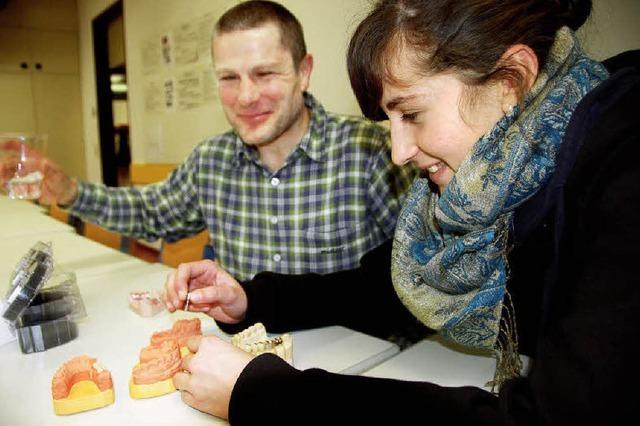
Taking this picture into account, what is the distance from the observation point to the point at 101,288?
4.96 ft

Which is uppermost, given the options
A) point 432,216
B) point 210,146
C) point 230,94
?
point 230,94

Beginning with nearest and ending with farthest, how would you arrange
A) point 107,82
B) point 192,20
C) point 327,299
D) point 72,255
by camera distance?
point 327,299, point 72,255, point 192,20, point 107,82

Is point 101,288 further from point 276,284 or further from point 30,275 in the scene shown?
point 276,284

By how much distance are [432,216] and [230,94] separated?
0.92m

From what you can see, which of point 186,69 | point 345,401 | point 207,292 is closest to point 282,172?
point 207,292

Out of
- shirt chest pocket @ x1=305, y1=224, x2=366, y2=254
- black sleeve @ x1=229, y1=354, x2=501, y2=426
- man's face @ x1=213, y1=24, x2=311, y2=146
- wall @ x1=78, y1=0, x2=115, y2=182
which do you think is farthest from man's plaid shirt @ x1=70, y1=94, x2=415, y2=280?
wall @ x1=78, y1=0, x2=115, y2=182

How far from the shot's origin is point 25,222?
2.63 meters

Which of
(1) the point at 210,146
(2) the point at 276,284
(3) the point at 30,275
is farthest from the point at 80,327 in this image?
(1) the point at 210,146

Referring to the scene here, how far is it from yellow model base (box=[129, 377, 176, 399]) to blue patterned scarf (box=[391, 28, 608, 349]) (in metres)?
0.51

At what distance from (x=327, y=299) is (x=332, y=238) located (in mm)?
430

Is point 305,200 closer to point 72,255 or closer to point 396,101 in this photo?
point 396,101

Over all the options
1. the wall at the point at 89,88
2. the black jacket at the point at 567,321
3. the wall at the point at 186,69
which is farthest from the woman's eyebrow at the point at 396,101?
the wall at the point at 89,88

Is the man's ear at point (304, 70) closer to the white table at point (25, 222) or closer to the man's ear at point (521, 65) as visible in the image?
the man's ear at point (521, 65)

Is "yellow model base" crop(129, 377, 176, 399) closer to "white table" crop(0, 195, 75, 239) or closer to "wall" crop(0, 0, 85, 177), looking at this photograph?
"white table" crop(0, 195, 75, 239)
